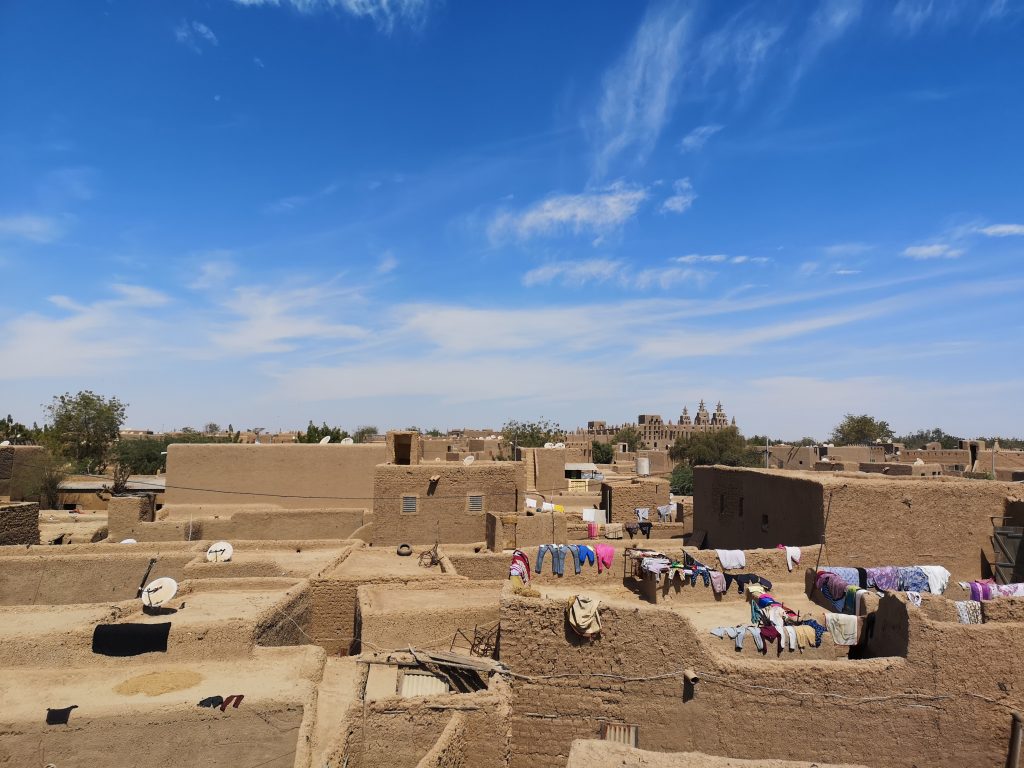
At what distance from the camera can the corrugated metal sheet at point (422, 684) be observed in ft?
32.3

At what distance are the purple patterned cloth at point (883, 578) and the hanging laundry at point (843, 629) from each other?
2.70m

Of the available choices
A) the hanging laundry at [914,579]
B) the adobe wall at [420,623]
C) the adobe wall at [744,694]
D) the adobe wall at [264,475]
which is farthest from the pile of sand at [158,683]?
the adobe wall at [264,475]

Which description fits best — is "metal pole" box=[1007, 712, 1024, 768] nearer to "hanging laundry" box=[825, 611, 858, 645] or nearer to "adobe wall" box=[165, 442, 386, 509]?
"hanging laundry" box=[825, 611, 858, 645]

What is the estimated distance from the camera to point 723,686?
8.84 metres

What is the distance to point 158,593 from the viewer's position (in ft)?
38.1

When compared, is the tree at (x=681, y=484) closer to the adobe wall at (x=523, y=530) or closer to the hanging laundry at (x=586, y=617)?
the adobe wall at (x=523, y=530)

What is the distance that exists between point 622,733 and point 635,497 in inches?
677

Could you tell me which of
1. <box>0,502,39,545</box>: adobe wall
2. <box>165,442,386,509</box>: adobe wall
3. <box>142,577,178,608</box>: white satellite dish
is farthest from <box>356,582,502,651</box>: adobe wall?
<box>165,442,386,509</box>: adobe wall

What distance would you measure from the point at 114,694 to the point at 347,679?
309 cm

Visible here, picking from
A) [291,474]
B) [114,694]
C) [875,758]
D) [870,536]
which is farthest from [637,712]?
[291,474]

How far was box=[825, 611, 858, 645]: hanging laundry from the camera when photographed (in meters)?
10.1

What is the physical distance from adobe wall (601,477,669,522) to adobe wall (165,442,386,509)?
32.0ft

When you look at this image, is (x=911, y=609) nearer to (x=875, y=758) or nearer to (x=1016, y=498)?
(x=875, y=758)

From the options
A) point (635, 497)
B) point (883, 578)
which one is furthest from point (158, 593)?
point (635, 497)
